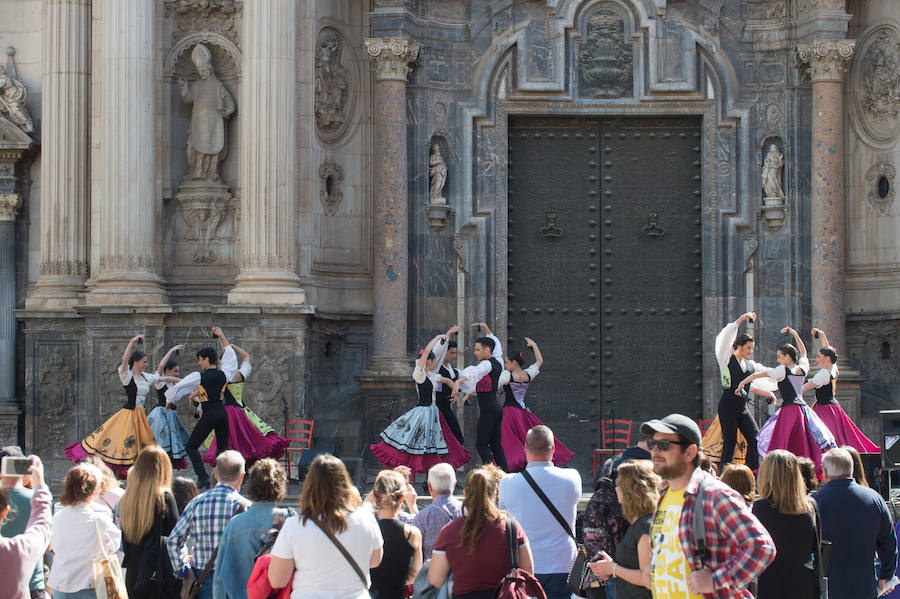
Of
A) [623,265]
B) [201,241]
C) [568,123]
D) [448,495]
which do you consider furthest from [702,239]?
[448,495]

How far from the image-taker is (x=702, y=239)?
67.3 feet

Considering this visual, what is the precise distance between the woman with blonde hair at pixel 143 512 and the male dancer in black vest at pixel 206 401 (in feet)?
23.0

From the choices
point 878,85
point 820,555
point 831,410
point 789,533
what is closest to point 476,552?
point 789,533

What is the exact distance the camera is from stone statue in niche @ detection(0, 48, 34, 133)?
1975cm

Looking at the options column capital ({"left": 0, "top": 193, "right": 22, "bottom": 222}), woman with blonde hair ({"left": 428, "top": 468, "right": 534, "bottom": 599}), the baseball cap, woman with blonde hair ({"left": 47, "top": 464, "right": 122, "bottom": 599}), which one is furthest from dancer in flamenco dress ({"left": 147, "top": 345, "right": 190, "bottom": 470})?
the baseball cap

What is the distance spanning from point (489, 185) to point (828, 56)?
510 cm

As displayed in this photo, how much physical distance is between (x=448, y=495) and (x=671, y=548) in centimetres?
291

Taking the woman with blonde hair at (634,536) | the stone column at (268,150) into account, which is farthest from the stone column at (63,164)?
the woman with blonde hair at (634,536)

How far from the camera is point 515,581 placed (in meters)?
7.96

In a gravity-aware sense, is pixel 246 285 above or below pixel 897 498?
above

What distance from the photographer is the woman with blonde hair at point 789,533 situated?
861 cm

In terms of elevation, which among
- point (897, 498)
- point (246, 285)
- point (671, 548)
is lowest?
point (897, 498)

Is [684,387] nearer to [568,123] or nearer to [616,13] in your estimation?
[568,123]

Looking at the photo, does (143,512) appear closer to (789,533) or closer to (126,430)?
(789,533)
